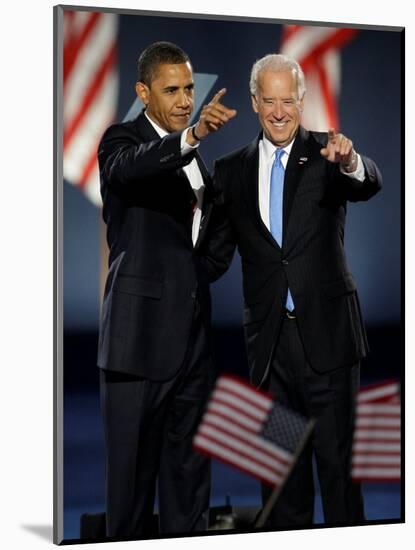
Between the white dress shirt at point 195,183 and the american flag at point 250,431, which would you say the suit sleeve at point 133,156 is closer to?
the white dress shirt at point 195,183

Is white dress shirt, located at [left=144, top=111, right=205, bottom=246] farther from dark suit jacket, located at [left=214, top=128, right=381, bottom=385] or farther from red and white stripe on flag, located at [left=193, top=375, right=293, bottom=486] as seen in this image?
red and white stripe on flag, located at [left=193, top=375, right=293, bottom=486]

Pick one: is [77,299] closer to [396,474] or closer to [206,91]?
[206,91]

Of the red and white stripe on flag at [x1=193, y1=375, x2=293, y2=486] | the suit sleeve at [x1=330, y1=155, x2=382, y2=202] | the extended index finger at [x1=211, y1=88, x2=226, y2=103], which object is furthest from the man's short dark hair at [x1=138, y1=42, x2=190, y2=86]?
the red and white stripe on flag at [x1=193, y1=375, x2=293, y2=486]

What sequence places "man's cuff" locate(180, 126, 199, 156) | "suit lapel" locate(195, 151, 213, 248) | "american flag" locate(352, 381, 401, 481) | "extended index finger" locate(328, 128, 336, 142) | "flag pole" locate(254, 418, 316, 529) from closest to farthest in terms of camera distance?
"man's cuff" locate(180, 126, 199, 156) → "extended index finger" locate(328, 128, 336, 142) → "suit lapel" locate(195, 151, 213, 248) → "flag pole" locate(254, 418, 316, 529) → "american flag" locate(352, 381, 401, 481)

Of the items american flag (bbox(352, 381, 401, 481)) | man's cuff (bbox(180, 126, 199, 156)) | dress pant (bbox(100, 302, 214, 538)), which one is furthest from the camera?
american flag (bbox(352, 381, 401, 481))

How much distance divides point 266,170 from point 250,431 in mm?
1332

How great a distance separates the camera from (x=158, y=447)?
8.45m

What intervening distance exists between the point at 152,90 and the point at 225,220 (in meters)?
0.75

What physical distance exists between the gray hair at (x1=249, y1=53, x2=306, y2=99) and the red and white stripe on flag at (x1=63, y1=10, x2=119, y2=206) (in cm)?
73

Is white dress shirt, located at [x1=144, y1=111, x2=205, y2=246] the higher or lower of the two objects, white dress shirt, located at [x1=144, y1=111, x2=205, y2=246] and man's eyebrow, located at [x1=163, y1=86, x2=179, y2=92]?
the lower

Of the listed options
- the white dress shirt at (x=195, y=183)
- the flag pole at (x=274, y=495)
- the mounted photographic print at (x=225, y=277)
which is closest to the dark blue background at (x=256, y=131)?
the mounted photographic print at (x=225, y=277)

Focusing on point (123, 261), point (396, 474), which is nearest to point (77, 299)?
point (123, 261)

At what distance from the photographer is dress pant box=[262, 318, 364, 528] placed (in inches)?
338

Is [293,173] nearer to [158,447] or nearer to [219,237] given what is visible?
[219,237]
